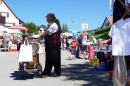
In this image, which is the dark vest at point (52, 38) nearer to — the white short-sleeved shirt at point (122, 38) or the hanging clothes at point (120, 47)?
the hanging clothes at point (120, 47)

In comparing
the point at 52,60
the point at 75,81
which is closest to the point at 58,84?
the point at 75,81

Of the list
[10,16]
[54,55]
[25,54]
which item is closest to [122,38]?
[25,54]

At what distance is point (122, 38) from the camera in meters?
4.75

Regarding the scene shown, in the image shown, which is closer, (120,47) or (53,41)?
(120,47)

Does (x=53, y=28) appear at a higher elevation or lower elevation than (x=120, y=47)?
higher

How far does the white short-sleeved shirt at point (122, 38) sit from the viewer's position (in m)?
4.73

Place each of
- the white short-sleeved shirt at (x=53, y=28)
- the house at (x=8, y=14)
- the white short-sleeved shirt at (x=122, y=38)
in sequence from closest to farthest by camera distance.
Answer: the white short-sleeved shirt at (x=122, y=38) < the white short-sleeved shirt at (x=53, y=28) < the house at (x=8, y=14)

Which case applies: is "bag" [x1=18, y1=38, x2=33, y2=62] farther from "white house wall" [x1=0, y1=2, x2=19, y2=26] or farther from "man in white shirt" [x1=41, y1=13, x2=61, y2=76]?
"white house wall" [x1=0, y1=2, x2=19, y2=26]

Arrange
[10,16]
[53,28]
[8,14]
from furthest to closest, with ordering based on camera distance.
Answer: [10,16]
[8,14]
[53,28]

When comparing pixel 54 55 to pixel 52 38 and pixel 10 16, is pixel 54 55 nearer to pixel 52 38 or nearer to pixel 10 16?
pixel 52 38

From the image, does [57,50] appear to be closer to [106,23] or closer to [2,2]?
[2,2]

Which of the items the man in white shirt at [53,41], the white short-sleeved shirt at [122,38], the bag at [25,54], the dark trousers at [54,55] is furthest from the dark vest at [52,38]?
the white short-sleeved shirt at [122,38]

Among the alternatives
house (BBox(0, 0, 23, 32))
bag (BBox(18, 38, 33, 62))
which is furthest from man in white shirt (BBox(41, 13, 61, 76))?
house (BBox(0, 0, 23, 32))

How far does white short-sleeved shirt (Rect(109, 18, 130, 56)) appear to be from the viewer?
4.73 metres
